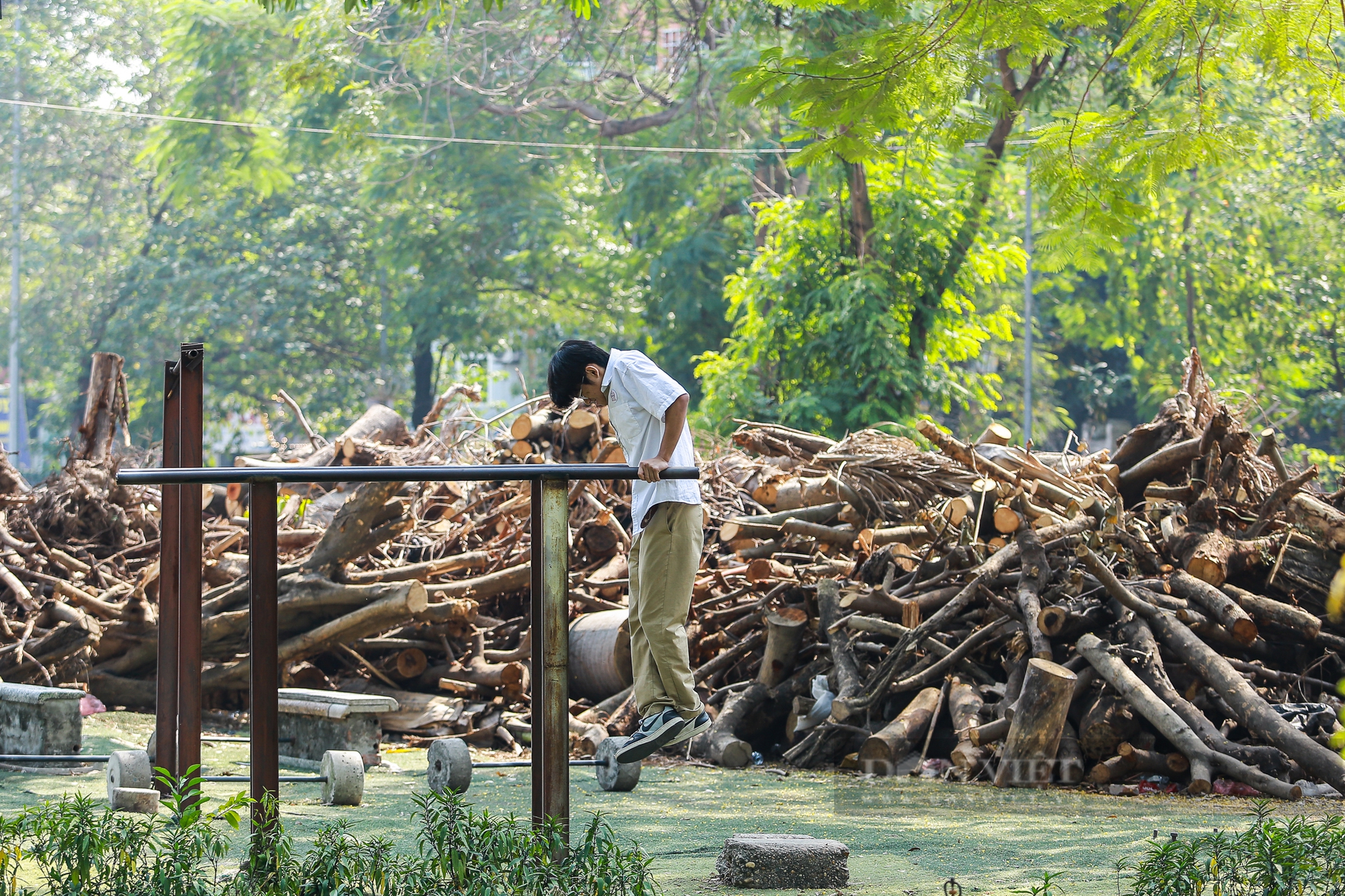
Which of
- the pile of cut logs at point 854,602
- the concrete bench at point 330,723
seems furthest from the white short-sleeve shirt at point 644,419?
the concrete bench at point 330,723

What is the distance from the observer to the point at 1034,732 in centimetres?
689

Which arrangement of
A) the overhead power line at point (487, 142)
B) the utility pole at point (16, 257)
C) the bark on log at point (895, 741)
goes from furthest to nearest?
the utility pole at point (16, 257) → the overhead power line at point (487, 142) → the bark on log at point (895, 741)

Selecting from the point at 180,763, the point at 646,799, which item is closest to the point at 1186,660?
the point at 646,799

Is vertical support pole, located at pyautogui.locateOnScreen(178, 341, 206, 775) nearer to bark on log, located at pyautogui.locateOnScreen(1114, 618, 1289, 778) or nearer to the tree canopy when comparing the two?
the tree canopy

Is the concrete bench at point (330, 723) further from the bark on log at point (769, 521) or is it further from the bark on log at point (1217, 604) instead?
the bark on log at point (1217, 604)

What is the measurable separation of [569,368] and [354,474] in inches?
62.0

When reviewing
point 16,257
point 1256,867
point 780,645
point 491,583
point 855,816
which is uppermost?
point 16,257

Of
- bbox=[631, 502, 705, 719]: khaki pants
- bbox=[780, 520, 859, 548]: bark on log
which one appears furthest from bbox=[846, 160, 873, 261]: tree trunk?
bbox=[631, 502, 705, 719]: khaki pants

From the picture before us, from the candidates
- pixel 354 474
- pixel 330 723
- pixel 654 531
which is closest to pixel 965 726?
pixel 654 531

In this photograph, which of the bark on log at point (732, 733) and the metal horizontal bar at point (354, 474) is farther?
the bark on log at point (732, 733)

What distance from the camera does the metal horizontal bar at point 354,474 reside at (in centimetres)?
383

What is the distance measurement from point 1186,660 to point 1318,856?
352cm

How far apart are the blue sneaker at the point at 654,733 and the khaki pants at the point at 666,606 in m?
0.06

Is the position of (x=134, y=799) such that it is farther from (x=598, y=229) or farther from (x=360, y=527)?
(x=598, y=229)
